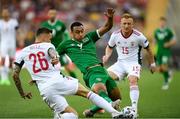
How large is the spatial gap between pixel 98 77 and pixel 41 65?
75.1 inches

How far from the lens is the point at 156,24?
33500mm

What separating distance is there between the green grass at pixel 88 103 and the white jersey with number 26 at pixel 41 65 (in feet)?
7.78

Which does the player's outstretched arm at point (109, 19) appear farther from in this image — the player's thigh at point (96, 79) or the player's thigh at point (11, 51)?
the player's thigh at point (11, 51)

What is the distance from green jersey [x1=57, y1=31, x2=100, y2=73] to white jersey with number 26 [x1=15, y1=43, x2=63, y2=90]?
5.76 ft

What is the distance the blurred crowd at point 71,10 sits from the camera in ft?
107

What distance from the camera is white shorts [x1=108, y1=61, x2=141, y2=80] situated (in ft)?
43.4

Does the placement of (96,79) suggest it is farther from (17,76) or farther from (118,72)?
(17,76)

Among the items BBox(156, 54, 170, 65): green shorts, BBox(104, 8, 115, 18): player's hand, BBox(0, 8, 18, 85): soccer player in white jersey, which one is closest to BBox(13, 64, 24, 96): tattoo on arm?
BBox(104, 8, 115, 18): player's hand

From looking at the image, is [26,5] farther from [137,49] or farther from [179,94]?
[137,49]

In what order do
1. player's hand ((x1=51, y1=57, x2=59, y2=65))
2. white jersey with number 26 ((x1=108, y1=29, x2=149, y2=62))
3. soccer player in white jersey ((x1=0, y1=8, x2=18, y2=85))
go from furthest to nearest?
soccer player in white jersey ((x1=0, y1=8, x2=18, y2=85))
white jersey with number 26 ((x1=108, y1=29, x2=149, y2=62))
player's hand ((x1=51, y1=57, x2=59, y2=65))

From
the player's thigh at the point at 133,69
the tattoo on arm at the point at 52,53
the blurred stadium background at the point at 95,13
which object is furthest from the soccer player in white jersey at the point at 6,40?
the tattoo on arm at the point at 52,53

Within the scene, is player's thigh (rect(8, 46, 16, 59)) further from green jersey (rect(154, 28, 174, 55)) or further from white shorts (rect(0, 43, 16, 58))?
green jersey (rect(154, 28, 174, 55))

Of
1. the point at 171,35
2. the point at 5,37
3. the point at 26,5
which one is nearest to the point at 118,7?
the point at 26,5

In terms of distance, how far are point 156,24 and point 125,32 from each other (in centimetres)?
2031
